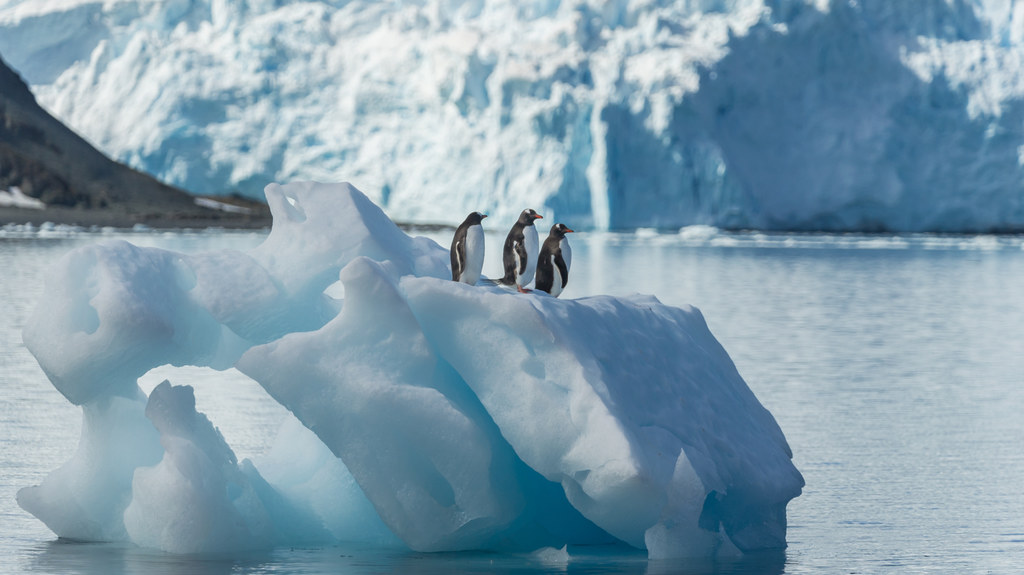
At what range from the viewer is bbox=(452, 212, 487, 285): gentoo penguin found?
5.40m

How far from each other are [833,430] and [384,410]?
167 inches

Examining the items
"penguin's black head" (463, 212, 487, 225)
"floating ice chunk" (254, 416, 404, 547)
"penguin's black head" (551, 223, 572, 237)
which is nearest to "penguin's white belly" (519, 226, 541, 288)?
"penguin's black head" (551, 223, 572, 237)

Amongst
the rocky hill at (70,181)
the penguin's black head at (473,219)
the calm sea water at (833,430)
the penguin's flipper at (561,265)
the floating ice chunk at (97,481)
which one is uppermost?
the rocky hill at (70,181)

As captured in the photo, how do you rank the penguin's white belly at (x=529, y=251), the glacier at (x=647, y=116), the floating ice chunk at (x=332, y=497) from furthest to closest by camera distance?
the glacier at (x=647, y=116) < the penguin's white belly at (x=529, y=251) < the floating ice chunk at (x=332, y=497)

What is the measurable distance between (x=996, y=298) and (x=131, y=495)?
1792 centimetres

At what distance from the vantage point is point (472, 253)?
541cm

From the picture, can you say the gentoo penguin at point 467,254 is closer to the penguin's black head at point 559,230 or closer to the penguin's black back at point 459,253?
the penguin's black back at point 459,253

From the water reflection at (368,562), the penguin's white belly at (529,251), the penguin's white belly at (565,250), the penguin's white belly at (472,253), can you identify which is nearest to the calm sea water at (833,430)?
the water reflection at (368,562)

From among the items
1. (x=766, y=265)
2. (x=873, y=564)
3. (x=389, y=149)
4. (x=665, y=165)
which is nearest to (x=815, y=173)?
(x=665, y=165)

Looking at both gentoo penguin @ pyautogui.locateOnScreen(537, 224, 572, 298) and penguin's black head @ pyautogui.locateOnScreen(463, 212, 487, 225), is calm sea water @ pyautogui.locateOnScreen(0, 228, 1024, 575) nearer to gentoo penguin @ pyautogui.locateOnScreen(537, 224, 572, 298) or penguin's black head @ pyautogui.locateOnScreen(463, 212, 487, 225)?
gentoo penguin @ pyautogui.locateOnScreen(537, 224, 572, 298)

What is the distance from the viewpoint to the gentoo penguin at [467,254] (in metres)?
5.40

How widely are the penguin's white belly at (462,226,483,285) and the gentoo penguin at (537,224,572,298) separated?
46 cm

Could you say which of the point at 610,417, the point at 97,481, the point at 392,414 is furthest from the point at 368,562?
the point at 97,481

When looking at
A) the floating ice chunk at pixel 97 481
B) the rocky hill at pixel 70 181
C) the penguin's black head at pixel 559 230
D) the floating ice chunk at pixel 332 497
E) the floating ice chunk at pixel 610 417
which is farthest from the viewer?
the rocky hill at pixel 70 181
